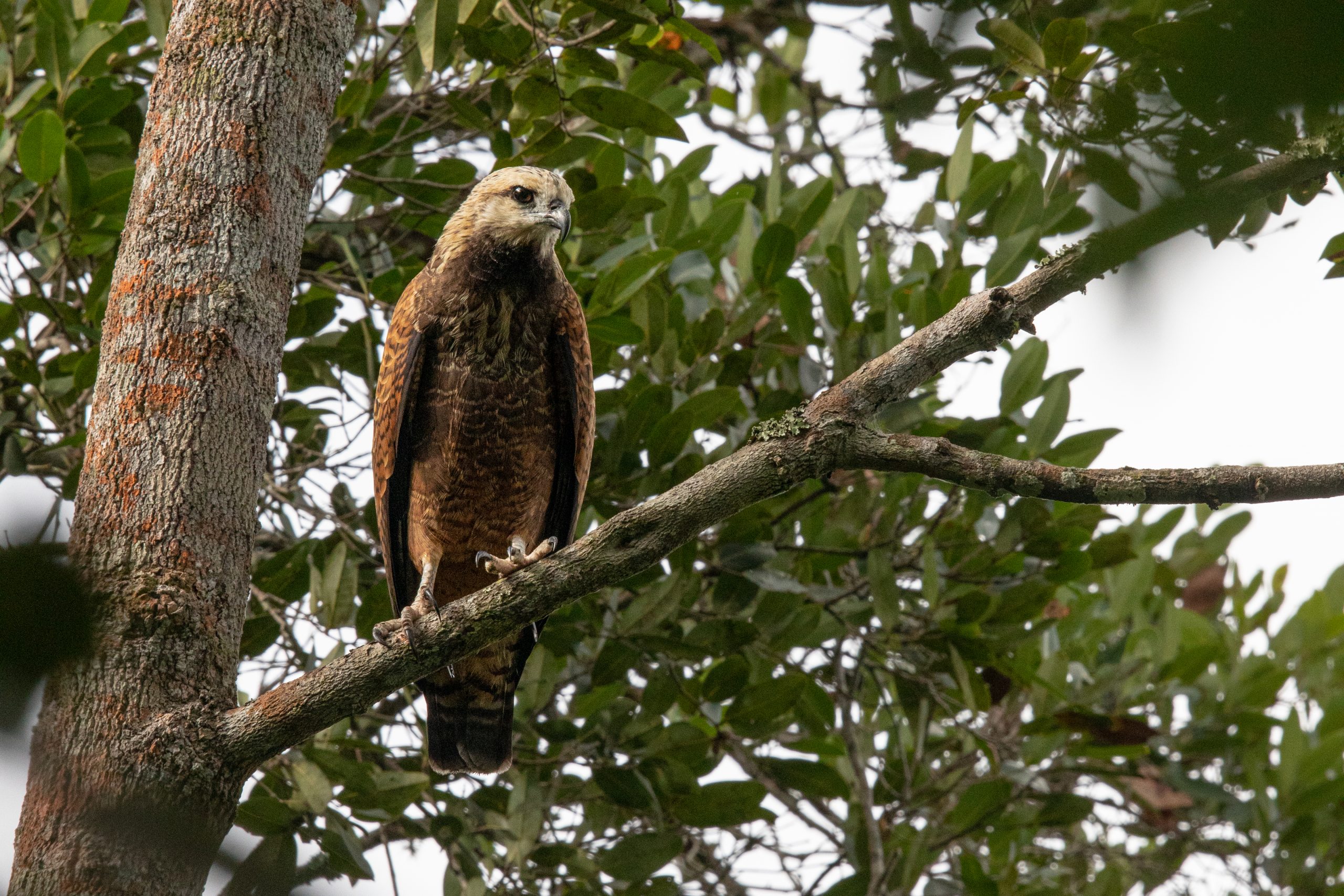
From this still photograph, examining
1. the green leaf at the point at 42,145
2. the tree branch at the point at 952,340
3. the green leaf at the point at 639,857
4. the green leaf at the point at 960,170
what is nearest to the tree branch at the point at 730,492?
the tree branch at the point at 952,340

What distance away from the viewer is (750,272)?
3945 millimetres

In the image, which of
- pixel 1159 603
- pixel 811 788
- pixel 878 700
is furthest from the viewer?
pixel 1159 603

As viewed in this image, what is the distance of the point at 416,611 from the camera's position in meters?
2.63

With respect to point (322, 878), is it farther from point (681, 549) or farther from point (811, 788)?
point (811, 788)

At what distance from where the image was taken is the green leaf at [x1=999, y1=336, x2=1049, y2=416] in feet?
12.2

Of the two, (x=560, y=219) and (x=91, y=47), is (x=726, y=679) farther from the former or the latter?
(x=91, y=47)

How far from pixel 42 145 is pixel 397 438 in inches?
49.6

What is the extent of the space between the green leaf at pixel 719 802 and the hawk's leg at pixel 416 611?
1.06 metres

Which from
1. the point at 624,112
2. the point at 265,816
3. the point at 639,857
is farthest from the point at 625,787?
the point at 624,112

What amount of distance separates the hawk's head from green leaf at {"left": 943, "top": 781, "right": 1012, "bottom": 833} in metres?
2.39

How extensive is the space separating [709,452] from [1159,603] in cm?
239

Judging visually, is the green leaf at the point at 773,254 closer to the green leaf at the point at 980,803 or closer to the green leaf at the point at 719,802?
the green leaf at the point at 719,802

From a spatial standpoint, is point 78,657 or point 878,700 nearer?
point 78,657

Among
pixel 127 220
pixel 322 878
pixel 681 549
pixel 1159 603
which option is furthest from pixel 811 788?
pixel 322 878
